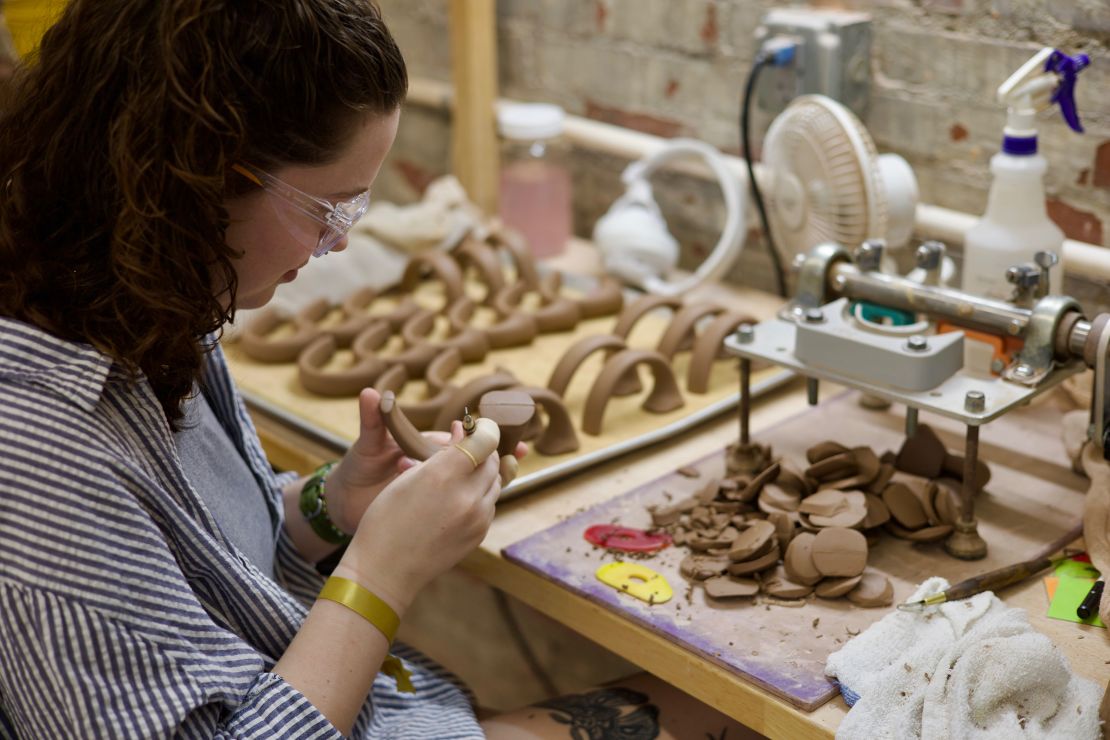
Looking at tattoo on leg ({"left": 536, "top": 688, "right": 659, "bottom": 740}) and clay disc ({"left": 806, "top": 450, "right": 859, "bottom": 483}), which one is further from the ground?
clay disc ({"left": 806, "top": 450, "right": 859, "bottom": 483})

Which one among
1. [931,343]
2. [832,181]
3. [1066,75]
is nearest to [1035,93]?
[1066,75]

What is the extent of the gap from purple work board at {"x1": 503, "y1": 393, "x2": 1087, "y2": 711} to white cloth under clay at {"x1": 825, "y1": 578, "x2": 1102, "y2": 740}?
0.05 meters

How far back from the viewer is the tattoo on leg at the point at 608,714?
4.18 feet

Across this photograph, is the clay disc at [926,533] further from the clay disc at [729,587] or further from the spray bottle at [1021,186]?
the spray bottle at [1021,186]

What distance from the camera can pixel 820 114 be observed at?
1.57 meters

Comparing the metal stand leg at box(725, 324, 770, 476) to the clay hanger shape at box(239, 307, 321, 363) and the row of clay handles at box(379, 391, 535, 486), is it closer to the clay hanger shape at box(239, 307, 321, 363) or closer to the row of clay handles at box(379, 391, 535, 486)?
the row of clay handles at box(379, 391, 535, 486)

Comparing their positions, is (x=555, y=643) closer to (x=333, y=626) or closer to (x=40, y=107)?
(x=333, y=626)

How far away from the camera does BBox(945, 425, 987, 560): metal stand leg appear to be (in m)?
1.21

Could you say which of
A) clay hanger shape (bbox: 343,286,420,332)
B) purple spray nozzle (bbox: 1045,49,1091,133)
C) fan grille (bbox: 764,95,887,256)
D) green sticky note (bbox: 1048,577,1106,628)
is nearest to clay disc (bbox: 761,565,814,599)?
green sticky note (bbox: 1048,577,1106,628)

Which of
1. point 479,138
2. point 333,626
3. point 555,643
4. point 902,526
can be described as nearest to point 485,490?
point 333,626

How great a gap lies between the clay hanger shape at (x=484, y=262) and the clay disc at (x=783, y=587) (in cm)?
85

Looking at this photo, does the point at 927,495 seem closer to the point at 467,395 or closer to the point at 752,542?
the point at 752,542

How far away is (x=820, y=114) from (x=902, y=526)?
58 centimetres

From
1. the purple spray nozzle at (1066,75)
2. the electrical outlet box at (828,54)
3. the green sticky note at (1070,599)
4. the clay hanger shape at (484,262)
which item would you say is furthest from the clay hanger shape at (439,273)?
the green sticky note at (1070,599)
